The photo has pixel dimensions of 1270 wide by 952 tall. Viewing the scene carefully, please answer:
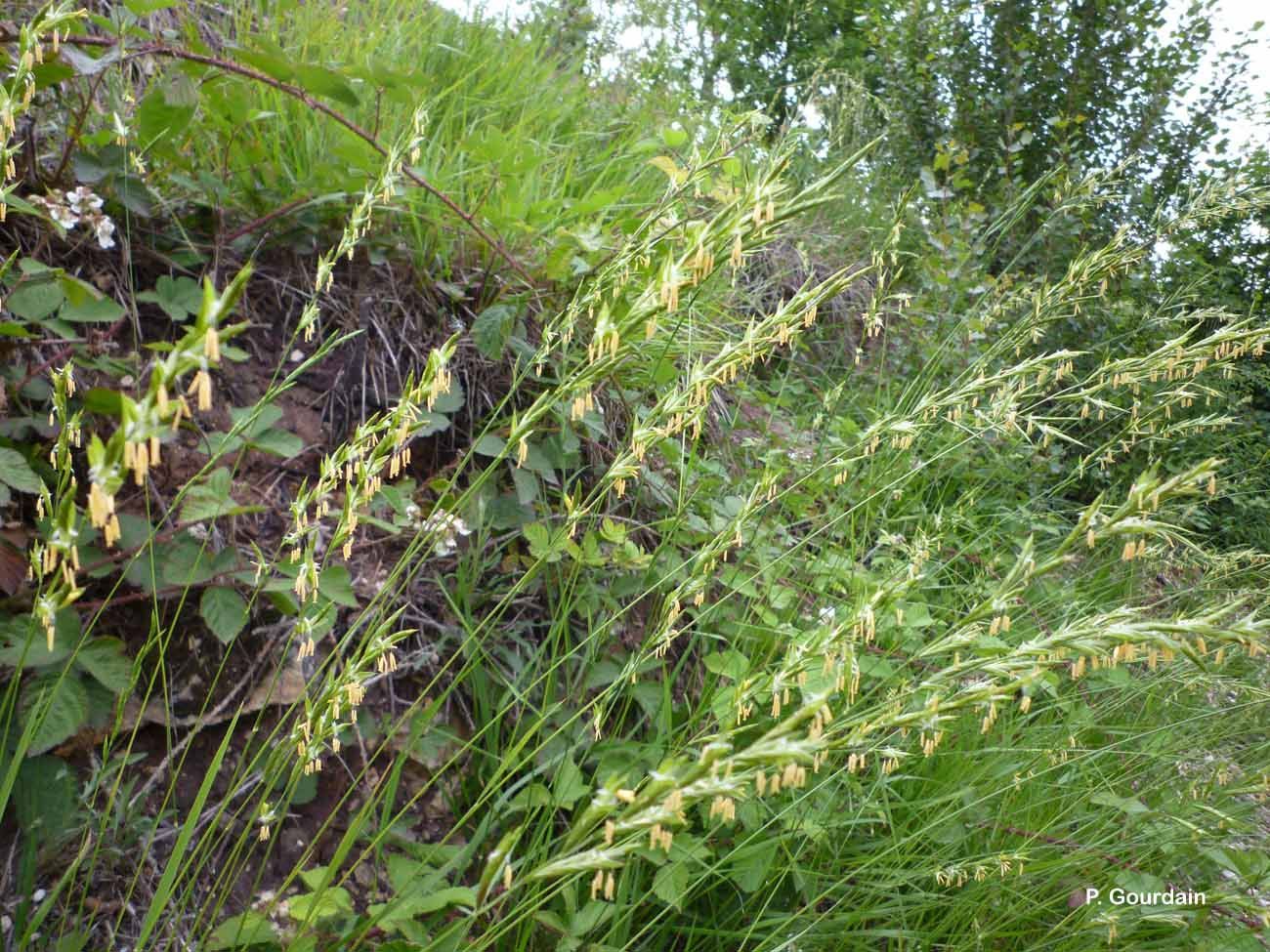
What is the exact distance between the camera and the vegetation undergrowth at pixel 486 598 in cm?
109

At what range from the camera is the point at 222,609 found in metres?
1.54

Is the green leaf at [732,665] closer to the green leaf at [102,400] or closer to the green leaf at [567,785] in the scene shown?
the green leaf at [567,785]

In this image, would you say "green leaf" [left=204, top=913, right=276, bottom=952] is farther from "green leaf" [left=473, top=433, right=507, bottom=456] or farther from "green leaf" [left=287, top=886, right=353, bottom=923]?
"green leaf" [left=473, top=433, right=507, bottom=456]

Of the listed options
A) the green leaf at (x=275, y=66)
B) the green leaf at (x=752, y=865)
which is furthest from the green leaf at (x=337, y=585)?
the green leaf at (x=275, y=66)

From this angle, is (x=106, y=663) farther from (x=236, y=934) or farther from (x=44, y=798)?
(x=236, y=934)

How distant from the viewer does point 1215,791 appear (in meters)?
2.15

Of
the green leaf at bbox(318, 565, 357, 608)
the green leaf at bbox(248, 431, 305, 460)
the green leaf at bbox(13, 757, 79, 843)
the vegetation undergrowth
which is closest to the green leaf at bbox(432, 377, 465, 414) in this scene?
the vegetation undergrowth

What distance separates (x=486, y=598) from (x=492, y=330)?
0.61 m

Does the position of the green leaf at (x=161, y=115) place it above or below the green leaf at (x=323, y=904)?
above

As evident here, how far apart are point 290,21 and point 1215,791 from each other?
11.8 feet

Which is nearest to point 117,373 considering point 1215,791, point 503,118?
point 503,118

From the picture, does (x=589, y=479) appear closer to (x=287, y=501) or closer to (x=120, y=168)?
(x=287, y=501)

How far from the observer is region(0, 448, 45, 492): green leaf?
142 cm

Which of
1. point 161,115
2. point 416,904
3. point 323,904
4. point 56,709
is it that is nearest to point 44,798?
point 56,709
